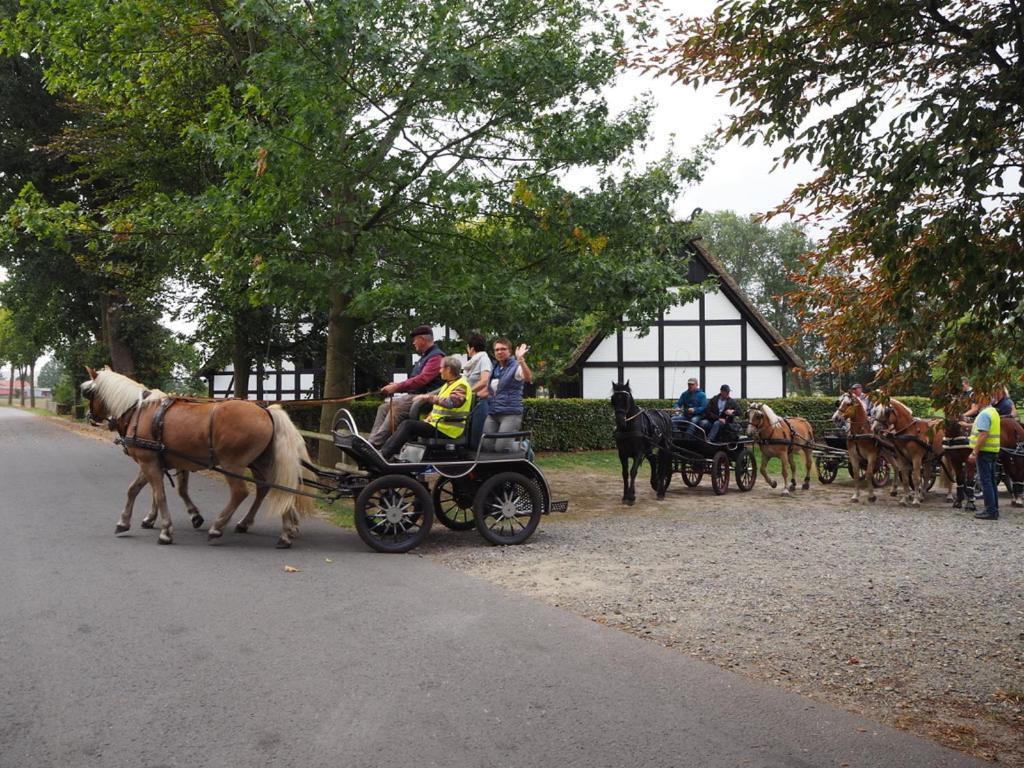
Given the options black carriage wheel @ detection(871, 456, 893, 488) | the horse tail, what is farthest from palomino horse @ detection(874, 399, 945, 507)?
the horse tail

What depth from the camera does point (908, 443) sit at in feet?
46.4

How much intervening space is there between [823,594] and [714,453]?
835 cm

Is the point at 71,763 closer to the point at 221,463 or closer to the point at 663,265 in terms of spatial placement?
the point at 221,463

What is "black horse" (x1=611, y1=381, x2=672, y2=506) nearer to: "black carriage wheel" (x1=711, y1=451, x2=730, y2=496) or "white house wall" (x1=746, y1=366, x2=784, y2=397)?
"black carriage wheel" (x1=711, y1=451, x2=730, y2=496)

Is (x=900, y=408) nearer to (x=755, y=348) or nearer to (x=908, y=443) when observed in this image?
(x=908, y=443)

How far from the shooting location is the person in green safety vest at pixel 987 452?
1196 cm

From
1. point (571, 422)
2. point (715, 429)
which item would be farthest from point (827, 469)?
point (571, 422)

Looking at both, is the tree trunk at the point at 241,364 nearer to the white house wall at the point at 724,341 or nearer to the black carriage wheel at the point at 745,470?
the black carriage wheel at the point at 745,470

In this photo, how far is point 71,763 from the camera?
3.56 meters

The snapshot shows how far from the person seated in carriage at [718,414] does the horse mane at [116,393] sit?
9.96m

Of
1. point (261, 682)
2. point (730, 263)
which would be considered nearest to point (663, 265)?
point (261, 682)

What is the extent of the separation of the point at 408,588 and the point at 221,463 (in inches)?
120

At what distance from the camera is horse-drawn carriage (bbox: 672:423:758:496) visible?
1495 centimetres

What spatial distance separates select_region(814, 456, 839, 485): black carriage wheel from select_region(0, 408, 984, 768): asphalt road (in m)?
12.5
